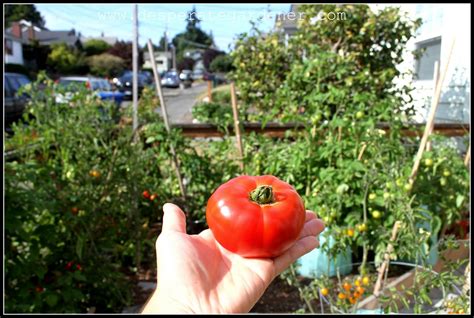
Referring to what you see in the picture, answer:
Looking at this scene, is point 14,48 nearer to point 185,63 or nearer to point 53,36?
point 53,36

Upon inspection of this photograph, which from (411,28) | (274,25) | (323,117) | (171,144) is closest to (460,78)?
(411,28)

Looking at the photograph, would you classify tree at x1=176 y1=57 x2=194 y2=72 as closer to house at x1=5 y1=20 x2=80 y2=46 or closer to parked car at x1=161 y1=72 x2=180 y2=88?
house at x1=5 y1=20 x2=80 y2=46

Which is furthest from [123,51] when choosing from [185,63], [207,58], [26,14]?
[26,14]

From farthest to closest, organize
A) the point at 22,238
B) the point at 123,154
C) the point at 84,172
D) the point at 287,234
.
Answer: the point at 123,154 < the point at 84,172 < the point at 22,238 < the point at 287,234

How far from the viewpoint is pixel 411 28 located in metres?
5.27

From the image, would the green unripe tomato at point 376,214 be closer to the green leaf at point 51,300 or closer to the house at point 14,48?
the green leaf at point 51,300

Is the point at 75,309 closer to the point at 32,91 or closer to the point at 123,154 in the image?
the point at 123,154

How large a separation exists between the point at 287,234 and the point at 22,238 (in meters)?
1.49

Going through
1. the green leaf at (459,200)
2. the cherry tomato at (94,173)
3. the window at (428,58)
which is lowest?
the green leaf at (459,200)

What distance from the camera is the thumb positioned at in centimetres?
137

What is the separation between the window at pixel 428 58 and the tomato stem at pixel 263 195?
5498 mm

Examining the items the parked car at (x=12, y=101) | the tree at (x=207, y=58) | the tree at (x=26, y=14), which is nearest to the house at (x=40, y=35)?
the tree at (x=26, y=14)

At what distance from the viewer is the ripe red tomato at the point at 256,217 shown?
49.5 inches

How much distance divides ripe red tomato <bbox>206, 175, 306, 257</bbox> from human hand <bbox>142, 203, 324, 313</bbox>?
0.25 ft
